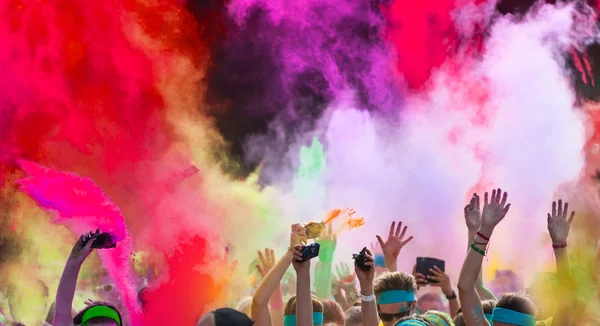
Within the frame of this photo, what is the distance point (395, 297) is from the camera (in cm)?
440

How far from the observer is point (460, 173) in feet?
54.3

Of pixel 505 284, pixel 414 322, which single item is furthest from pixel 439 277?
pixel 505 284

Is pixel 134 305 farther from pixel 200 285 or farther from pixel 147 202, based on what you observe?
pixel 147 202

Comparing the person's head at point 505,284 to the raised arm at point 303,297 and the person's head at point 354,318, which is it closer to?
the person's head at point 354,318

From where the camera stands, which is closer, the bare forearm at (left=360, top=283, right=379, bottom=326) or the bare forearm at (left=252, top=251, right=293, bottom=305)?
the bare forearm at (left=360, top=283, right=379, bottom=326)

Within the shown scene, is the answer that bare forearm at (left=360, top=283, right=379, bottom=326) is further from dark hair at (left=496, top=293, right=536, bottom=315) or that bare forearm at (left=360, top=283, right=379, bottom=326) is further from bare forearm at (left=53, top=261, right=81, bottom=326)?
bare forearm at (left=53, top=261, right=81, bottom=326)

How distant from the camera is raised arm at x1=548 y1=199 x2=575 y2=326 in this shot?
4.46 m

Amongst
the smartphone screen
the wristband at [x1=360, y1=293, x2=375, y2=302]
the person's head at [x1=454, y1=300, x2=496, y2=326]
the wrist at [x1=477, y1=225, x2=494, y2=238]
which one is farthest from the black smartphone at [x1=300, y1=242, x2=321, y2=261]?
the person's head at [x1=454, y1=300, x2=496, y2=326]

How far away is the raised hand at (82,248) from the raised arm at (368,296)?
153cm

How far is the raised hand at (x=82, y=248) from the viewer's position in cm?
406

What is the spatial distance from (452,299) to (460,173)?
11.1 metres

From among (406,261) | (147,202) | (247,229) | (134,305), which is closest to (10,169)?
(147,202)

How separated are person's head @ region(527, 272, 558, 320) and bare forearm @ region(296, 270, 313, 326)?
2.46 m

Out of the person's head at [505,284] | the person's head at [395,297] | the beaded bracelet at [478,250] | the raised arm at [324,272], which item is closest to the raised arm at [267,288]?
the person's head at [395,297]
